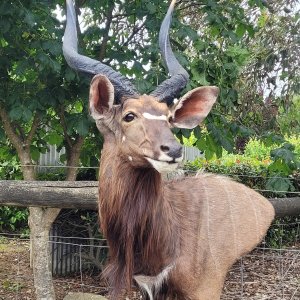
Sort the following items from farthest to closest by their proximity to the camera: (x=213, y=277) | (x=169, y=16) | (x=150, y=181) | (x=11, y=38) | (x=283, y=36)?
(x=283, y=36) → (x=11, y=38) → (x=169, y=16) → (x=213, y=277) → (x=150, y=181)

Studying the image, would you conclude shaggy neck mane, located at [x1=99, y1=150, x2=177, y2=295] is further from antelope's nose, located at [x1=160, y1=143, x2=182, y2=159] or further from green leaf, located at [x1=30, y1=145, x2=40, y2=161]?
green leaf, located at [x1=30, y1=145, x2=40, y2=161]

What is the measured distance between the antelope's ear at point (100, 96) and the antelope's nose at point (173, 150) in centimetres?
51

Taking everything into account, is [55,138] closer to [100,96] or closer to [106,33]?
[106,33]

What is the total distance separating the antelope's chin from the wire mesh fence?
1.32 meters

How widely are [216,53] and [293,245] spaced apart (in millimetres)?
1941

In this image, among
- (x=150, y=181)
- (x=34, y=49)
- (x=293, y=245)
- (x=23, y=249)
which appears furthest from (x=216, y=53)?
(x=23, y=249)

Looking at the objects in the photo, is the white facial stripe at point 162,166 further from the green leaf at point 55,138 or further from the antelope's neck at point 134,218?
the green leaf at point 55,138

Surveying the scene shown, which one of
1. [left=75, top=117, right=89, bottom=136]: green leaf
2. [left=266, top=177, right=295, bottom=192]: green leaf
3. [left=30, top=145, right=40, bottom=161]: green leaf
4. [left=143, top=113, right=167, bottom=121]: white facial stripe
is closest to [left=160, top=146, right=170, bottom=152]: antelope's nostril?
[left=143, top=113, right=167, bottom=121]: white facial stripe

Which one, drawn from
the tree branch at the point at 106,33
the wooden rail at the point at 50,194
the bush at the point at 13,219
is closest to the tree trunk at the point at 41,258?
the wooden rail at the point at 50,194

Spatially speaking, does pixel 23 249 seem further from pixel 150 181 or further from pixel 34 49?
pixel 150 181

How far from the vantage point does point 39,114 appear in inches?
204

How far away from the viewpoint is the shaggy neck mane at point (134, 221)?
3.08 meters

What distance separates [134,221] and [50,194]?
4.62 feet

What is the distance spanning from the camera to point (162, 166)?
2803mm
